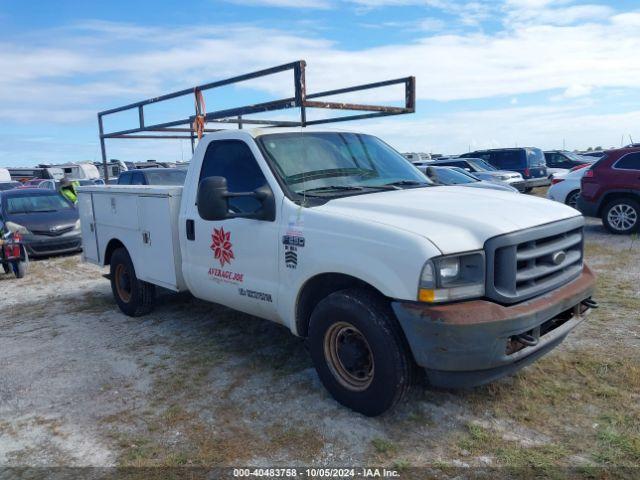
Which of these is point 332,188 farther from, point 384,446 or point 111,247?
point 111,247

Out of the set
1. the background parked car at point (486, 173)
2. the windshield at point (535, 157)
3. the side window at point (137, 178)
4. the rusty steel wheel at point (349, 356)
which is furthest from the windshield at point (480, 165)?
the rusty steel wheel at point (349, 356)

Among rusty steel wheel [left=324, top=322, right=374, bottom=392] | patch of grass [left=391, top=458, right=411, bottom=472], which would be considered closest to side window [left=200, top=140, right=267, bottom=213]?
rusty steel wheel [left=324, top=322, right=374, bottom=392]

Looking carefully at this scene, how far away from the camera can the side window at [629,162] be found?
1016 centimetres

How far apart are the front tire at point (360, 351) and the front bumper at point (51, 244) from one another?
8.65 metres

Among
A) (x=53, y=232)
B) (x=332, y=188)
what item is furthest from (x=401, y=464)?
(x=53, y=232)

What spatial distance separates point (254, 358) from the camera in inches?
187

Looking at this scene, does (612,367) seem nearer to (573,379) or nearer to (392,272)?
(573,379)

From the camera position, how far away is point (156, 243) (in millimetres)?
5395

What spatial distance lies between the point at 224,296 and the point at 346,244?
1664 mm

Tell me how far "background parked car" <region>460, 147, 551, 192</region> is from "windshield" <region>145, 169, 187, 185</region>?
12.7 m

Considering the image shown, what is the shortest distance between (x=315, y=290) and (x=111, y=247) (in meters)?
3.76

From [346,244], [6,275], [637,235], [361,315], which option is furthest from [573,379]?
[6,275]

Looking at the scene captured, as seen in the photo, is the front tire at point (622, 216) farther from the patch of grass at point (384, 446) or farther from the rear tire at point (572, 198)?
the patch of grass at point (384, 446)

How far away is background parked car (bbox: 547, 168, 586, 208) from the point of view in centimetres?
1212
